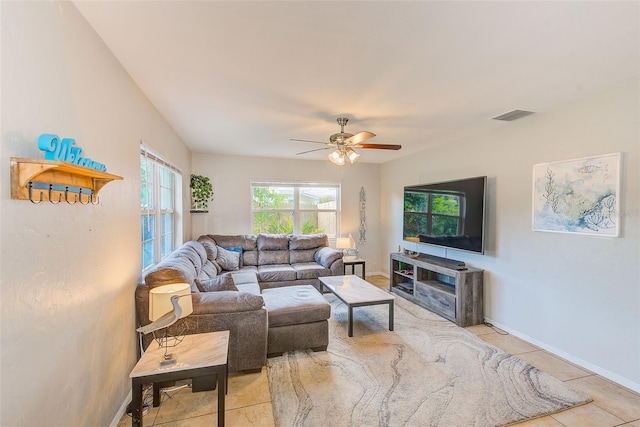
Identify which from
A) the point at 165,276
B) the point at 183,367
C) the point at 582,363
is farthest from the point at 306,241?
the point at 582,363

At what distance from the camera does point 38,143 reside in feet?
3.71

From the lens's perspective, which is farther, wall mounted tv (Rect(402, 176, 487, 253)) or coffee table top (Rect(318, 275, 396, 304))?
wall mounted tv (Rect(402, 176, 487, 253))

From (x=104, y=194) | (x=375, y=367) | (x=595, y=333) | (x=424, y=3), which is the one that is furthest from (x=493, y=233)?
(x=104, y=194)

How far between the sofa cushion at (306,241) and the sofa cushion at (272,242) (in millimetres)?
118

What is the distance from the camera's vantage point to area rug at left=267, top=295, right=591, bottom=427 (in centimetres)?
200

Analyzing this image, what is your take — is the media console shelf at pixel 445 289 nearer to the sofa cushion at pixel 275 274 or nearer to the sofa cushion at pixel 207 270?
the sofa cushion at pixel 275 274

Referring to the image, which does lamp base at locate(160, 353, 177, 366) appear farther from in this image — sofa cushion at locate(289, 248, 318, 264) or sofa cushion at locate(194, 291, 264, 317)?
sofa cushion at locate(289, 248, 318, 264)

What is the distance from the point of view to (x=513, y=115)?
3.06 m

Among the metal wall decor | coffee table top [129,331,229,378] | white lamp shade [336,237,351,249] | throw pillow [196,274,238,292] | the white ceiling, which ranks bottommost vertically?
coffee table top [129,331,229,378]

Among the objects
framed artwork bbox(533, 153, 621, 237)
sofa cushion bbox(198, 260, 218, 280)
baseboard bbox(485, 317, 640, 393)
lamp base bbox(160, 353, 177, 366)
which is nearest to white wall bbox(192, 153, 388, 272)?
sofa cushion bbox(198, 260, 218, 280)

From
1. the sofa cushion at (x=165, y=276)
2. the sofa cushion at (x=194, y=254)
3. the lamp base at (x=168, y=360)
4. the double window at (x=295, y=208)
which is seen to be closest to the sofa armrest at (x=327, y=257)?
the double window at (x=295, y=208)

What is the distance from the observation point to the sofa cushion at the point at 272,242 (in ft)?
16.7

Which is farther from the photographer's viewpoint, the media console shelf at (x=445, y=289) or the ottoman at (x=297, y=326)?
the media console shelf at (x=445, y=289)

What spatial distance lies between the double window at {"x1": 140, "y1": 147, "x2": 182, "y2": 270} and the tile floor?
1.34 meters
